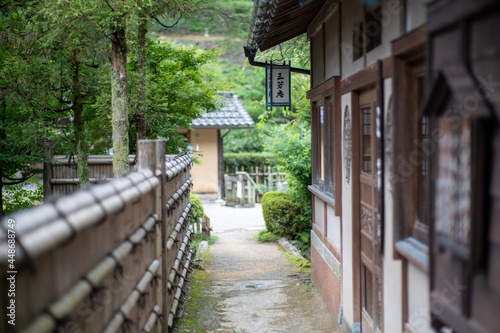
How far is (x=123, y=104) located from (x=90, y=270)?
199 inches

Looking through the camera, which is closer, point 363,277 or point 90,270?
point 90,270

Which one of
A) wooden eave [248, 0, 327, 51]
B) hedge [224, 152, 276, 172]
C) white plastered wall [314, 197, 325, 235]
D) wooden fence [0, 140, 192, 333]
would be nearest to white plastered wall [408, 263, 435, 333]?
wooden fence [0, 140, 192, 333]

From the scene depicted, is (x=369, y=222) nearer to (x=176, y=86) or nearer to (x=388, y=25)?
(x=388, y=25)

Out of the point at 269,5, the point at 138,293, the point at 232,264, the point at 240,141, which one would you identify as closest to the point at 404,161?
the point at 138,293

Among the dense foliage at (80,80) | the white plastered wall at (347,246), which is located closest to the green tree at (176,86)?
the dense foliage at (80,80)

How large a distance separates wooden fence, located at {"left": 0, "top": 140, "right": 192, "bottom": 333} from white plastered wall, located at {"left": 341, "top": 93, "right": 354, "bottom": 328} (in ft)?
6.66

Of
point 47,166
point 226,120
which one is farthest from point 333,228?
point 226,120

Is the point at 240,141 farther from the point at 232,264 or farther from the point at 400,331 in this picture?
the point at 400,331

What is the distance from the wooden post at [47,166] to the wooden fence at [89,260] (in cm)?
541

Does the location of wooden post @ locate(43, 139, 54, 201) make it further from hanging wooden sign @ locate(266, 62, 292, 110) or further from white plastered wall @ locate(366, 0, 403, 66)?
white plastered wall @ locate(366, 0, 403, 66)

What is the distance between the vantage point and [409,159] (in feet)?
11.0

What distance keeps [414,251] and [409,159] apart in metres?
0.59

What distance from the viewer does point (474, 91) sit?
6.33ft

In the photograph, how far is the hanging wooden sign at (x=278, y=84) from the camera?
31.0ft
